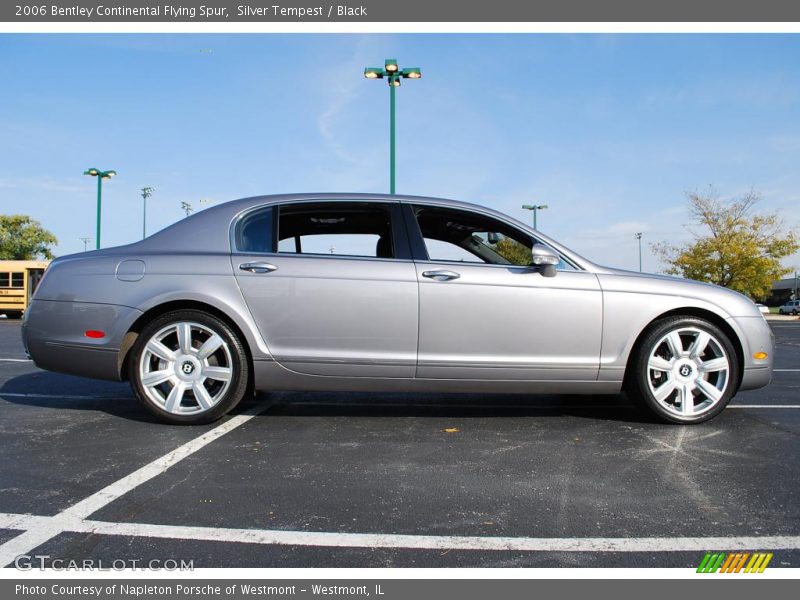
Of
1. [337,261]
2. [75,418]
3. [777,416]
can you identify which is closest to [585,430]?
[777,416]

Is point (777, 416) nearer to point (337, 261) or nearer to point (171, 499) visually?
point (337, 261)

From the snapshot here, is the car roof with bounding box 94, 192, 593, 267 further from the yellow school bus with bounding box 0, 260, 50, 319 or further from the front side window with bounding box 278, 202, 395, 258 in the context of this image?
the yellow school bus with bounding box 0, 260, 50, 319

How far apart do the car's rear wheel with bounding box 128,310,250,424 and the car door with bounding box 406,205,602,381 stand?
124 cm

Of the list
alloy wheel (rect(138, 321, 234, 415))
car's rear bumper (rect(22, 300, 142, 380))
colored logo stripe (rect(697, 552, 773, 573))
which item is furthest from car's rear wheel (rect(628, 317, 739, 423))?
car's rear bumper (rect(22, 300, 142, 380))

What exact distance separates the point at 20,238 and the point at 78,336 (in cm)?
6315

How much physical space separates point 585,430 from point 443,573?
2.25 metres

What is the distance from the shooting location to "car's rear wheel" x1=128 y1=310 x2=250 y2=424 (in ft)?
12.7

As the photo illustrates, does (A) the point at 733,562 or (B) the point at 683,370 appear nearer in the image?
(A) the point at 733,562

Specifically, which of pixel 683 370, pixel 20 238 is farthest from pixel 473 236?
pixel 20 238

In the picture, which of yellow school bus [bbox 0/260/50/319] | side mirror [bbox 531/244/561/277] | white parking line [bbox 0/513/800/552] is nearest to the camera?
white parking line [bbox 0/513/800/552]

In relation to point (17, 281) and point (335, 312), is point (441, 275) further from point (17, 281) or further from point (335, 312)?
point (17, 281)

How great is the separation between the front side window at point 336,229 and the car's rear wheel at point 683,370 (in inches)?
75.0

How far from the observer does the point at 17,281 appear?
25.0m

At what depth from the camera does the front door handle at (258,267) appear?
3922 mm
